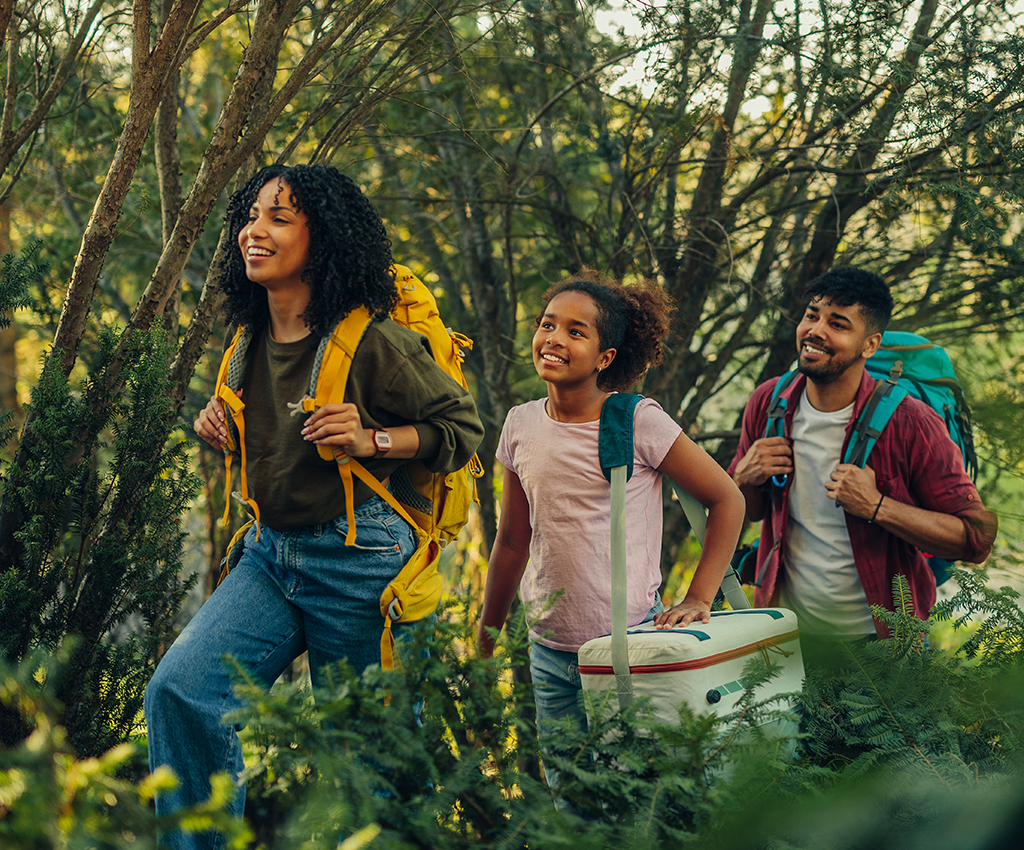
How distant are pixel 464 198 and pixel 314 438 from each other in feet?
8.82

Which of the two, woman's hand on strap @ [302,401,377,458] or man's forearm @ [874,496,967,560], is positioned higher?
woman's hand on strap @ [302,401,377,458]

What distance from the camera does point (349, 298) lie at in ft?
7.95

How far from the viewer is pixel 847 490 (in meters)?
2.89

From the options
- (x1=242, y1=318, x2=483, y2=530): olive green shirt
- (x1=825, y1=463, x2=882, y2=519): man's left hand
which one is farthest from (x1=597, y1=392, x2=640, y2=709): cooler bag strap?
(x1=825, y1=463, x2=882, y2=519): man's left hand

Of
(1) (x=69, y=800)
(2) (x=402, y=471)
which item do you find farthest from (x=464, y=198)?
(1) (x=69, y=800)

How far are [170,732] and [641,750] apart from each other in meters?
1.23

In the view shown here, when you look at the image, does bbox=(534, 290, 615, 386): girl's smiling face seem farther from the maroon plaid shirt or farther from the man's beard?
the maroon plaid shirt

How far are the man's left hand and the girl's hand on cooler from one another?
0.80 metres

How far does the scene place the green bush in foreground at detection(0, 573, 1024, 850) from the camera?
3.00 ft

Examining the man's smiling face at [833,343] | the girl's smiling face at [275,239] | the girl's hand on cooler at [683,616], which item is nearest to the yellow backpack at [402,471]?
the girl's smiling face at [275,239]

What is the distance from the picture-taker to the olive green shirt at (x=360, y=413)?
231cm

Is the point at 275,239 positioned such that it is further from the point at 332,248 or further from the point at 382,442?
the point at 382,442

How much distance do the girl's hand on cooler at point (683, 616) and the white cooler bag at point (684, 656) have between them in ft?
0.10

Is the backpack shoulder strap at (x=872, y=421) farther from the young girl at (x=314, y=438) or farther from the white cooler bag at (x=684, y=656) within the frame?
the young girl at (x=314, y=438)
